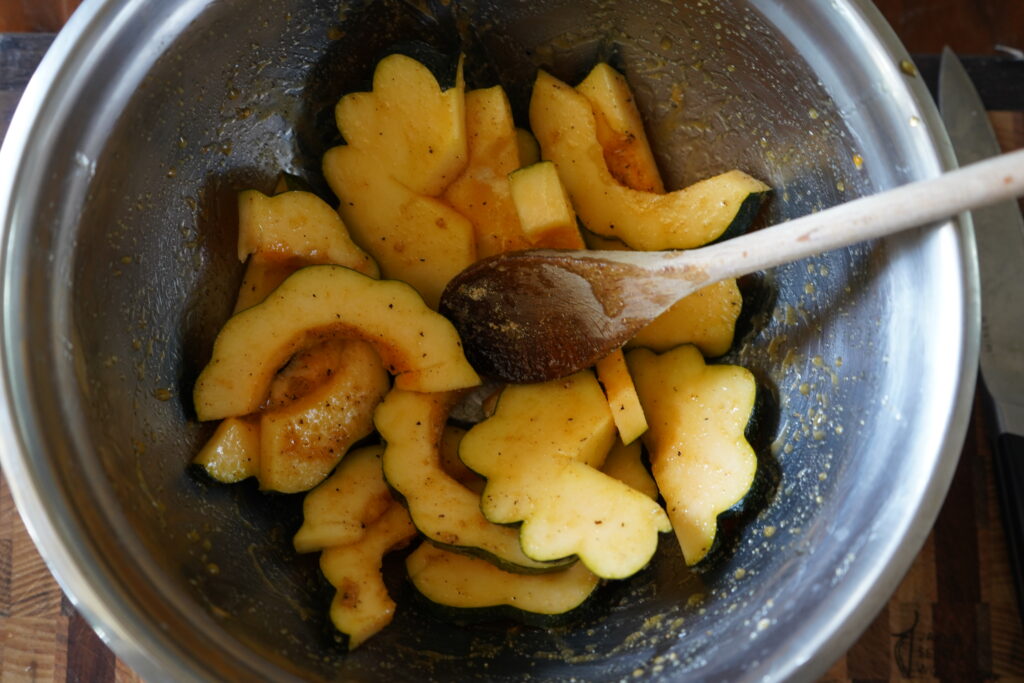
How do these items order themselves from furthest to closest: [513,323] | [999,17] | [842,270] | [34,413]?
[999,17]
[513,323]
[842,270]
[34,413]

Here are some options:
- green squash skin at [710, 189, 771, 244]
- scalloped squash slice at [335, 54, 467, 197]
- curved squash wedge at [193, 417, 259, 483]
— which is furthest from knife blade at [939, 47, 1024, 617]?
curved squash wedge at [193, 417, 259, 483]

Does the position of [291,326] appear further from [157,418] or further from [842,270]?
[842,270]

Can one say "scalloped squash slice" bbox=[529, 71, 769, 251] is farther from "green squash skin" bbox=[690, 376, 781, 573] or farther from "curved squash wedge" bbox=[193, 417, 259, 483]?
"curved squash wedge" bbox=[193, 417, 259, 483]

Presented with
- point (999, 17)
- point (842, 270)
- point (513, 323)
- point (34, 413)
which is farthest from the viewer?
point (999, 17)

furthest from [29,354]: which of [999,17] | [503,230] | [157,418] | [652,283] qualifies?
[999,17]

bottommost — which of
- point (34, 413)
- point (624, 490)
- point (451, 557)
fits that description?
point (451, 557)

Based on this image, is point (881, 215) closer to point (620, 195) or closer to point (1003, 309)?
point (620, 195)

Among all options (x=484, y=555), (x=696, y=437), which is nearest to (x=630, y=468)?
(x=696, y=437)

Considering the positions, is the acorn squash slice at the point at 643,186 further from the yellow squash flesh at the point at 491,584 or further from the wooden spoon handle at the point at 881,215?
the yellow squash flesh at the point at 491,584
